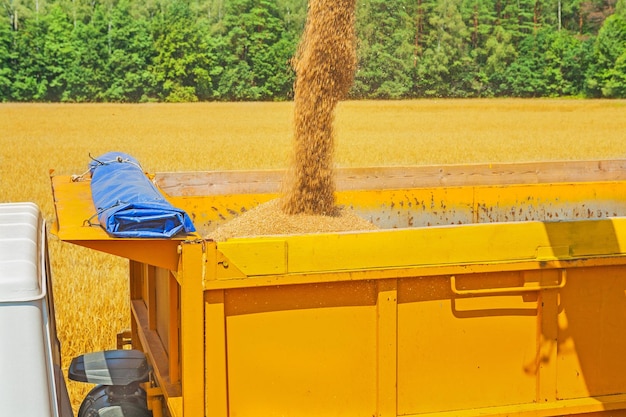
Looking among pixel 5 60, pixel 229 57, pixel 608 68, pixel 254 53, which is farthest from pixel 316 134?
pixel 5 60

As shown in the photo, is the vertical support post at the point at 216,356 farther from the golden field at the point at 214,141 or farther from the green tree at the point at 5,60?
the green tree at the point at 5,60

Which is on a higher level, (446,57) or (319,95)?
(446,57)

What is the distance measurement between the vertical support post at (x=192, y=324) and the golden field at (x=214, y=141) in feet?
8.69

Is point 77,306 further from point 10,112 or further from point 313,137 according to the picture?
point 10,112

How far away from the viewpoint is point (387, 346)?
11.2ft

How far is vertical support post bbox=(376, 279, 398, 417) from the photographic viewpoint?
3.40 metres

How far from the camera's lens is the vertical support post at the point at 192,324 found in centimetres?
317

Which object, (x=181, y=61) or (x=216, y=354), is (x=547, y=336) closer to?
(x=216, y=354)

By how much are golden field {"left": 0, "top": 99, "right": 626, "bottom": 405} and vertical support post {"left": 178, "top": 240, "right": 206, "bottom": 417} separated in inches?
104

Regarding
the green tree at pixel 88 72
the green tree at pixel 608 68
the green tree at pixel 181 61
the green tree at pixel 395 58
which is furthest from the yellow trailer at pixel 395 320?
the green tree at pixel 608 68

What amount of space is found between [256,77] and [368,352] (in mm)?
51169

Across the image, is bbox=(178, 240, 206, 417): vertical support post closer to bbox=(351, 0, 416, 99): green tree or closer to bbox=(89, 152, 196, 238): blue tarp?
bbox=(89, 152, 196, 238): blue tarp

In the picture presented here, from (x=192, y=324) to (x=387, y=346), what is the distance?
75 centimetres

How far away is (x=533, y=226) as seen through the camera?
3512 mm
